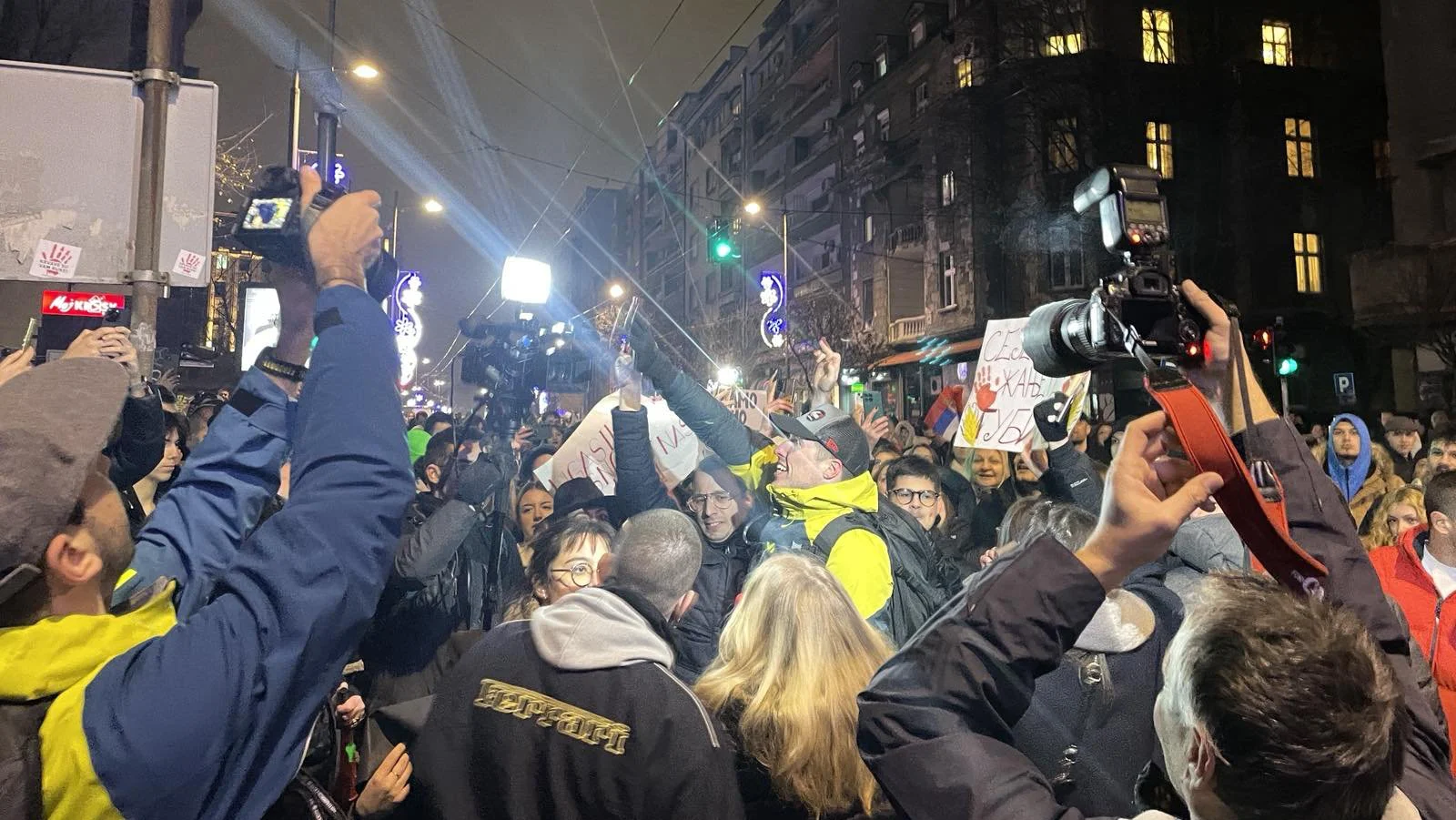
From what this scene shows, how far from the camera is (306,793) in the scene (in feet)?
6.64

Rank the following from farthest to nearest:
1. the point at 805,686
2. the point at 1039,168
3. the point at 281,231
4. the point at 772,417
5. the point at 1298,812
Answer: the point at 1039,168, the point at 772,417, the point at 805,686, the point at 281,231, the point at 1298,812

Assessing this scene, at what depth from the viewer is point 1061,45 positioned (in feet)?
97.2

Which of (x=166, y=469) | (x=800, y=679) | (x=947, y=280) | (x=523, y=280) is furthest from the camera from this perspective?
(x=947, y=280)

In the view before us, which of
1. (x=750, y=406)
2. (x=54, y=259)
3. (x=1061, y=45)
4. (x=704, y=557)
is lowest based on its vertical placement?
(x=704, y=557)

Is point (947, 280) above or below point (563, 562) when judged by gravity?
above

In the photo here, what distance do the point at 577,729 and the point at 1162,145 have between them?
106 feet

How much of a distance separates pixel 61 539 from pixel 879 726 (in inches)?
54.7

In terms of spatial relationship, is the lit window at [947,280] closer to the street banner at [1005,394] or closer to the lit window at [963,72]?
the lit window at [963,72]

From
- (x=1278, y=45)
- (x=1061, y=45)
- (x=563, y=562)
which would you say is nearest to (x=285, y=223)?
(x=563, y=562)

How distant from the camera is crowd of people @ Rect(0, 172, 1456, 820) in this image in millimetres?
1383

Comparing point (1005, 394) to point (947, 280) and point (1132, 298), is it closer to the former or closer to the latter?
point (1132, 298)

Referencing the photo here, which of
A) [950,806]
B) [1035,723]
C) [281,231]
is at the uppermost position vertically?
[281,231]

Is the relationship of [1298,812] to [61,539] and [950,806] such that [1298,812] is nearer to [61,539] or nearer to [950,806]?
[950,806]

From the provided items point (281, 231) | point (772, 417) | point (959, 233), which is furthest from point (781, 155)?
point (281, 231)
